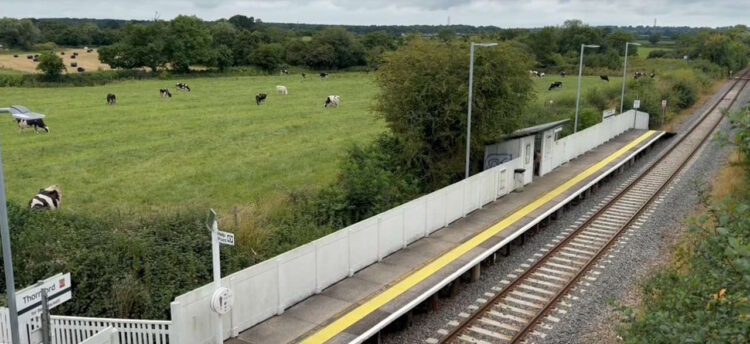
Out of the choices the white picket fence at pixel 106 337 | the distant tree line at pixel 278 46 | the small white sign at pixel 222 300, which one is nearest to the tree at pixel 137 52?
the distant tree line at pixel 278 46

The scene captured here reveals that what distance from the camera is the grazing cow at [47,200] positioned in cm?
2161

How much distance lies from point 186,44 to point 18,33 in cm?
4463

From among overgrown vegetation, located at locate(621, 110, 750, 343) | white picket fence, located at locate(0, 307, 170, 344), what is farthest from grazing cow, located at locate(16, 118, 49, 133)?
overgrown vegetation, located at locate(621, 110, 750, 343)

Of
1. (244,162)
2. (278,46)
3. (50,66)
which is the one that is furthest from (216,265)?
(278,46)

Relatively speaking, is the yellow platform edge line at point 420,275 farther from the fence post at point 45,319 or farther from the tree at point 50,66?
the tree at point 50,66

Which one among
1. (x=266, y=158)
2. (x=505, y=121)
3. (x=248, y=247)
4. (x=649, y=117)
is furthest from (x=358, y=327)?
(x=649, y=117)

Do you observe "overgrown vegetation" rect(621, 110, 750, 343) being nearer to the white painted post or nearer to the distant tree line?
the white painted post

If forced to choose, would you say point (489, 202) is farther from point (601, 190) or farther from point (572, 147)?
point (572, 147)

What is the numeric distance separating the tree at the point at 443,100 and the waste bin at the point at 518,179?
1.72m

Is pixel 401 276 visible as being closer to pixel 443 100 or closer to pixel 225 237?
pixel 225 237

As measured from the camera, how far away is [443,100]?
25.9 meters

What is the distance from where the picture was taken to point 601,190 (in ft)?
102

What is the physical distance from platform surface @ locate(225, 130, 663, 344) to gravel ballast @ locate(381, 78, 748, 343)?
75cm

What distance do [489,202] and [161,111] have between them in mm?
30592
